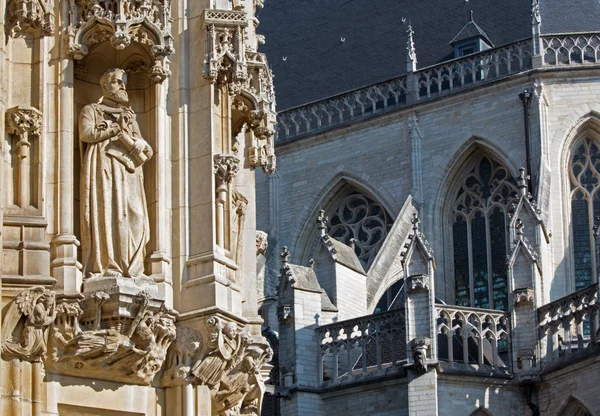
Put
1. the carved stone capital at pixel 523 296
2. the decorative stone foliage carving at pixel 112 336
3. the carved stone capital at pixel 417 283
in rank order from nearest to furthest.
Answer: the decorative stone foliage carving at pixel 112 336, the carved stone capital at pixel 417 283, the carved stone capital at pixel 523 296

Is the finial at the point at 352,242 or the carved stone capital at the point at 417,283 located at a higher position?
the finial at the point at 352,242

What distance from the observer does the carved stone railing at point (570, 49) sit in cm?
3578

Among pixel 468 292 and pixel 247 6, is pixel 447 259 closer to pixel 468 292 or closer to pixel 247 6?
pixel 468 292

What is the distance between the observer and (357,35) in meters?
41.0

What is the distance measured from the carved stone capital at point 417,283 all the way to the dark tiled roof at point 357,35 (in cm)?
906

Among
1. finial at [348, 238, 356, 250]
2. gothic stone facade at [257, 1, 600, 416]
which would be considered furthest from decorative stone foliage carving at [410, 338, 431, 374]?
finial at [348, 238, 356, 250]

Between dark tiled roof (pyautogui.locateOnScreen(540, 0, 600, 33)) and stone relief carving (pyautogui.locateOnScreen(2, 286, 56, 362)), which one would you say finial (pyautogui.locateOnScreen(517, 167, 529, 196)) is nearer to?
dark tiled roof (pyautogui.locateOnScreen(540, 0, 600, 33))

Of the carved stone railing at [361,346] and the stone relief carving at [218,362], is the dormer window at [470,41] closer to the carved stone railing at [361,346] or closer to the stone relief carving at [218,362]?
the carved stone railing at [361,346]

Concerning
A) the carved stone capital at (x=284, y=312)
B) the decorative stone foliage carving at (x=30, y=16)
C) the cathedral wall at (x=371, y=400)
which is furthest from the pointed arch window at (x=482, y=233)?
the decorative stone foliage carving at (x=30, y=16)

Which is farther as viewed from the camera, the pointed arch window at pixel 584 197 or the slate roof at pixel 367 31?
the slate roof at pixel 367 31

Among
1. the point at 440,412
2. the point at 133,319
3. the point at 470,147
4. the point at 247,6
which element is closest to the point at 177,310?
the point at 133,319

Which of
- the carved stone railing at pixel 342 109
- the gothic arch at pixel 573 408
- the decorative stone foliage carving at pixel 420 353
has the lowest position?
the gothic arch at pixel 573 408

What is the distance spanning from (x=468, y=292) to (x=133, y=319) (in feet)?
80.8

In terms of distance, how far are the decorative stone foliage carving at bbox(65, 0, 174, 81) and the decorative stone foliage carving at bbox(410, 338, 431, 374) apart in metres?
18.3
